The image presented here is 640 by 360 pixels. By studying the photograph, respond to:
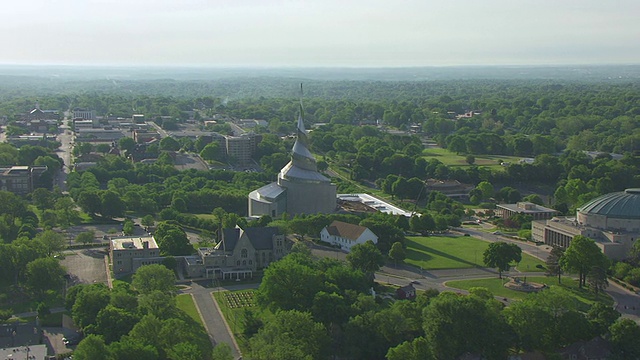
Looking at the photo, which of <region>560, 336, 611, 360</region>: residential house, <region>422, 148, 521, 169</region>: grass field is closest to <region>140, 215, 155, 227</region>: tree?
<region>560, 336, 611, 360</region>: residential house

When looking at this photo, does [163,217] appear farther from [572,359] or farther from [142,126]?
[142,126]

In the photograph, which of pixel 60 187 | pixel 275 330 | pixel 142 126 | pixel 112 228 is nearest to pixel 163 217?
pixel 112 228

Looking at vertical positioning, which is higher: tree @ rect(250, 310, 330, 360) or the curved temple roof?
the curved temple roof

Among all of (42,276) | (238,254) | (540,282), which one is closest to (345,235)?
(238,254)

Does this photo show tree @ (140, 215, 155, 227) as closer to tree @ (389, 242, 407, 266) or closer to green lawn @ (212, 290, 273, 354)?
green lawn @ (212, 290, 273, 354)

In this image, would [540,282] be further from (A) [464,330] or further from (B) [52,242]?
(B) [52,242]

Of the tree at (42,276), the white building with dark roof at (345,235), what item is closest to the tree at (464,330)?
the white building with dark roof at (345,235)
